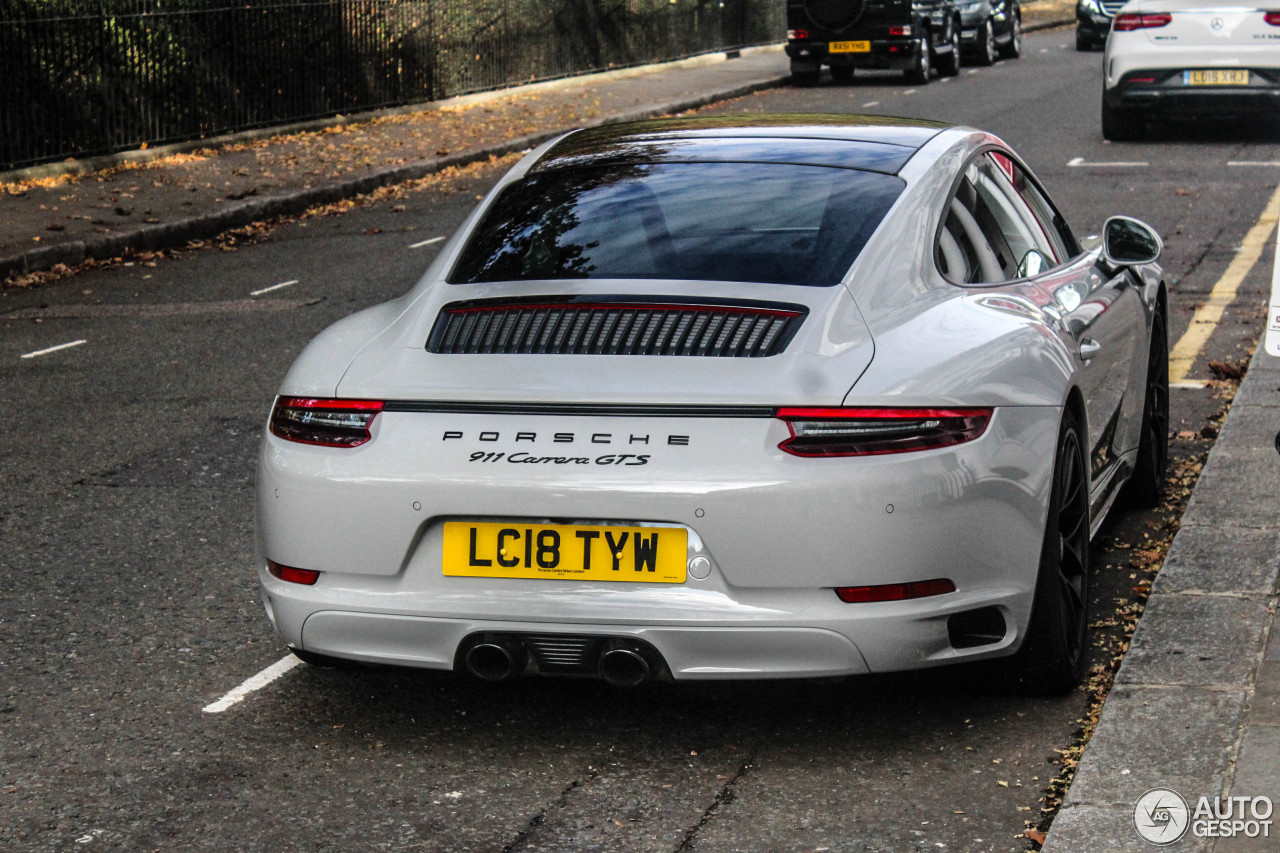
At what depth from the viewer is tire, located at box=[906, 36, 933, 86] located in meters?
28.0

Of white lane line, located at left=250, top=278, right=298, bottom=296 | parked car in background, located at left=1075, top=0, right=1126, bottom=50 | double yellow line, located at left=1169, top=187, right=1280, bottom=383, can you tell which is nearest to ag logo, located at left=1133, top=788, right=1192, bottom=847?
double yellow line, located at left=1169, top=187, right=1280, bottom=383

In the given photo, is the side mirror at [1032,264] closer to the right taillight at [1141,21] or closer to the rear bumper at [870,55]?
the right taillight at [1141,21]

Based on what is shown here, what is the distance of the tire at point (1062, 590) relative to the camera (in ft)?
14.3

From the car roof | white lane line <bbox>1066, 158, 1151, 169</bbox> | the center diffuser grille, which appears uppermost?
the car roof

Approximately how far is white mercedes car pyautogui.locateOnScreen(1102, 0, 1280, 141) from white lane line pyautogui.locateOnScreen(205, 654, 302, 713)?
15.4 meters

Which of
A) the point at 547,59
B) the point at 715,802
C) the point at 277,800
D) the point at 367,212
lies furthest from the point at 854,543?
the point at 547,59

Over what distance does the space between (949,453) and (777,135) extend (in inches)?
60.6

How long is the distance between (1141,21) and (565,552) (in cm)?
1629

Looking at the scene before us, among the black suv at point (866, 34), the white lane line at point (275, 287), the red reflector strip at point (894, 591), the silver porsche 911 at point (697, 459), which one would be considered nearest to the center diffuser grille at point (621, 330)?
the silver porsche 911 at point (697, 459)

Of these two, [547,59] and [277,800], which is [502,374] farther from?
[547,59]

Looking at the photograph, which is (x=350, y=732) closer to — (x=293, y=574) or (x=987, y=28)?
(x=293, y=574)

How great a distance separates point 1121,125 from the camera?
62.7 feet

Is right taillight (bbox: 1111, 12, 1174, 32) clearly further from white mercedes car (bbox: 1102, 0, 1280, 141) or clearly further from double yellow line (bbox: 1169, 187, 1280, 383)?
double yellow line (bbox: 1169, 187, 1280, 383)

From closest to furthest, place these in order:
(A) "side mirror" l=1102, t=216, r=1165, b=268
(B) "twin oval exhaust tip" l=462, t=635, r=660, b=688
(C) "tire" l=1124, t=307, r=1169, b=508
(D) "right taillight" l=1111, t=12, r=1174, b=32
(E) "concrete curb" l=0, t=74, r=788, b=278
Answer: (B) "twin oval exhaust tip" l=462, t=635, r=660, b=688
(A) "side mirror" l=1102, t=216, r=1165, b=268
(C) "tire" l=1124, t=307, r=1169, b=508
(E) "concrete curb" l=0, t=74, r=788, b=278
(D) "right taillight" l=1111, t=12, r=1174, b=32
